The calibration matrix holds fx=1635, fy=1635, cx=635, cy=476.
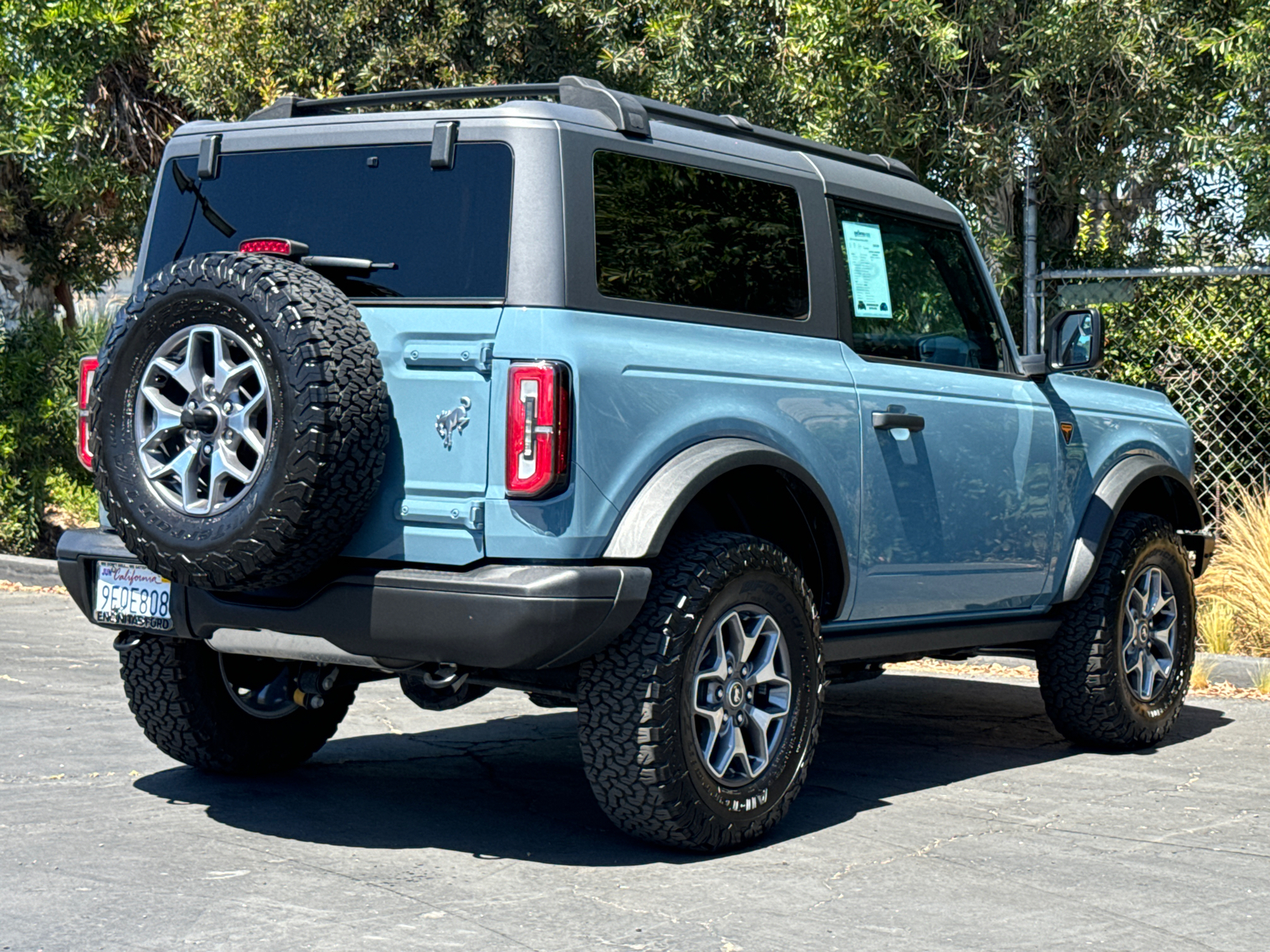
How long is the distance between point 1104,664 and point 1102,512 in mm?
605

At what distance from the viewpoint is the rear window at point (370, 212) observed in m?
4.57

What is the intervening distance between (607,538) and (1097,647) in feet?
9.26

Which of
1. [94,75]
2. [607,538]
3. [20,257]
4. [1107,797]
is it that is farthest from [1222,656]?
[20,257]

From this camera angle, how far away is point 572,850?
4.88m

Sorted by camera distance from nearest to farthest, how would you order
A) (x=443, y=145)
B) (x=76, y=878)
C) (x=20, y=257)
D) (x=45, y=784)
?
(x=76, y=878), (x=443, y=145), (x=45, y=784), (x=20, y=257)

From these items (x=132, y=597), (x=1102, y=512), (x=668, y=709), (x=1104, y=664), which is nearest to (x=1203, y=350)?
(x=1102, y=512)

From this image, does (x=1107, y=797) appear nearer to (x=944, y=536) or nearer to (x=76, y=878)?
(x=944, y=536)

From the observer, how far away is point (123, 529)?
4570mm

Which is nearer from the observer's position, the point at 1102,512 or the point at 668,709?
the point at 668,709

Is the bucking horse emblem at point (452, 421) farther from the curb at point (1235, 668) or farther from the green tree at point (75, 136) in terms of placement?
the green tree at point (75, 136)

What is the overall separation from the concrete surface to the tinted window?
Answer: 1683 mm

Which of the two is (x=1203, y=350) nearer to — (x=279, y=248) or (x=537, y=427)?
(x=537, y=427)

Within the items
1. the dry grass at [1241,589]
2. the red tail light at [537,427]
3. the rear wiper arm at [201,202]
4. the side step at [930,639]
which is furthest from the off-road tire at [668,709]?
the dry grass at [1241,589]

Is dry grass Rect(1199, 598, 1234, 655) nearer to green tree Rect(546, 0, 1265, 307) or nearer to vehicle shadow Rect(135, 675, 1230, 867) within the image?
vehicle shadow Rect(135, 675, 1230, 867)
